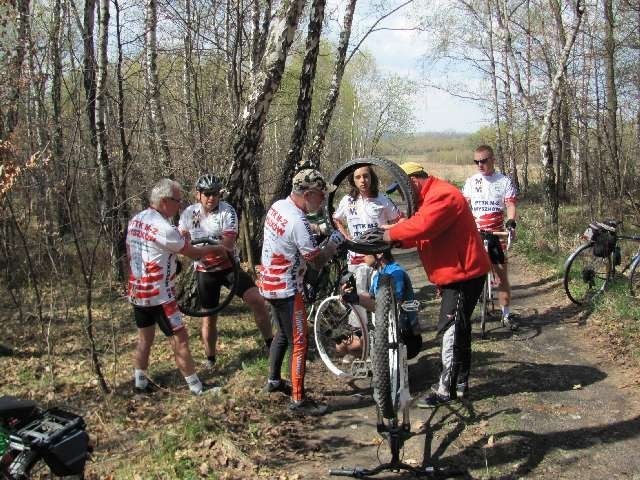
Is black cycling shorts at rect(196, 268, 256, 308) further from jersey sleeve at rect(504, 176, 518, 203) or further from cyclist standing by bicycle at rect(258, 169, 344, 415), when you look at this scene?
jersey sleeve at rect(504, 176, 518, 203)

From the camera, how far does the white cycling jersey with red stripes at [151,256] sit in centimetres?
500

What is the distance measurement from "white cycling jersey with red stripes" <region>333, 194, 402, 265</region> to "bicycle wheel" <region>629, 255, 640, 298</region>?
357 centimetres

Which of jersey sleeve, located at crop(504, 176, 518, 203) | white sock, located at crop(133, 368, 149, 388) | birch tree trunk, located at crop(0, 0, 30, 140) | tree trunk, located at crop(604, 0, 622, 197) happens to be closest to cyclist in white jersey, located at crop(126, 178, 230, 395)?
white sock, located at crop(133, 368, 149, 388)

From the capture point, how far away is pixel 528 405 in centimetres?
481

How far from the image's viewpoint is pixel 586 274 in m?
7.62

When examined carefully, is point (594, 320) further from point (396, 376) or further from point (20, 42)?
point (20, 42)

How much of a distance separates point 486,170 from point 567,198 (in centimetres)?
1503

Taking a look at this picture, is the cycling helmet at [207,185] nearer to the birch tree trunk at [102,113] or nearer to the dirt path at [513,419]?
the dirt path at [513,419]

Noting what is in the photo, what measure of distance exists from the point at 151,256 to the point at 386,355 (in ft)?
7.72

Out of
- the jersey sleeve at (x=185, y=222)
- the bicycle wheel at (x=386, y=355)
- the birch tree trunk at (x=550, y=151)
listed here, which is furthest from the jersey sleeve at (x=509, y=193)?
the birch tree trunk at (x=550, y=151)

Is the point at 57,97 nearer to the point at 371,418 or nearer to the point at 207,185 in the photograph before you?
the point at 207,185

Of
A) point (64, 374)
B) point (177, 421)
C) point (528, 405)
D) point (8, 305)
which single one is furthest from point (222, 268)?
point (8, 305)

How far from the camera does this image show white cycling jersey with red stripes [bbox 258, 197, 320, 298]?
14.7 feet

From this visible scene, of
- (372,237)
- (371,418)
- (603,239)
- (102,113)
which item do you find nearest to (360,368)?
(371,418)
